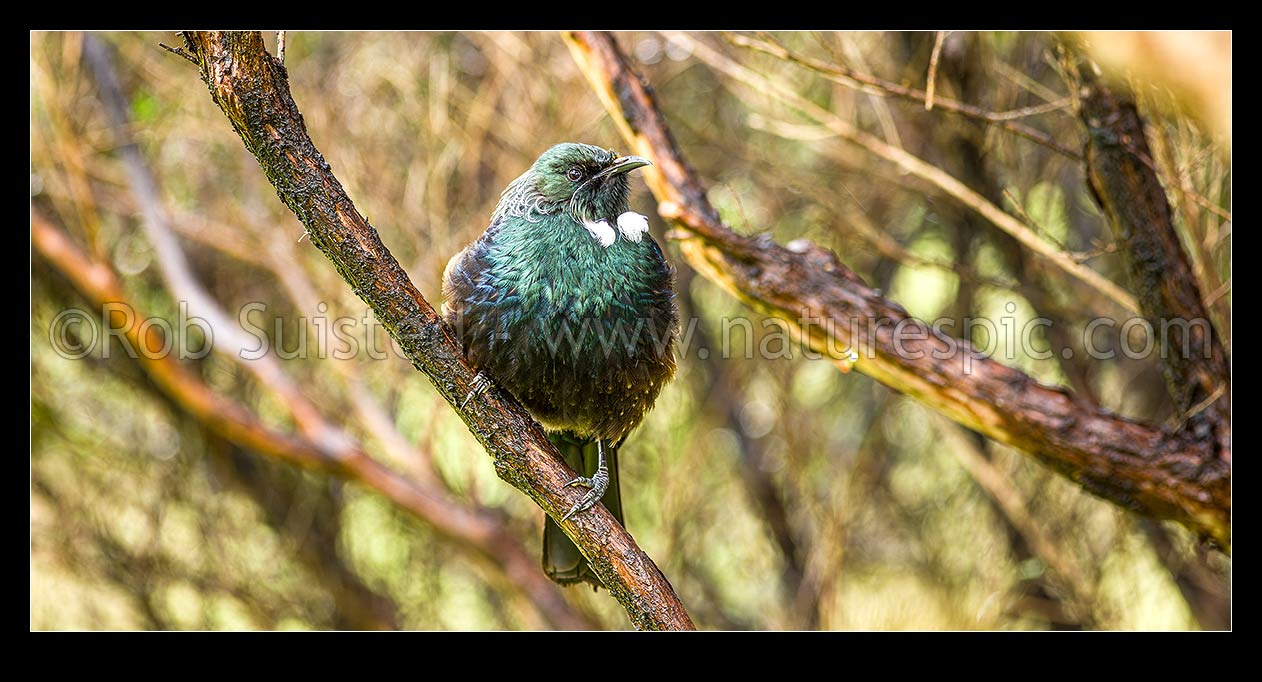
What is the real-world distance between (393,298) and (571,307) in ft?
1.93

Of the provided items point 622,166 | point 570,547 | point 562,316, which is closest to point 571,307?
point 562,316

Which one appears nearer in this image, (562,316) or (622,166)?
(562,316)

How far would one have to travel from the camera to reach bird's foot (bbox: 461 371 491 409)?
288cm

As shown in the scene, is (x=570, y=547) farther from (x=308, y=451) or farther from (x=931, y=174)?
(x=308, y=451)

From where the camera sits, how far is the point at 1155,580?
5789mm

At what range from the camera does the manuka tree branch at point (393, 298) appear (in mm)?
2480

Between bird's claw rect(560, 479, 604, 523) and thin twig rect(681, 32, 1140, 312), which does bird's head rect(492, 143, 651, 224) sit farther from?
thin twig rect(681, 32, 1140, 312)

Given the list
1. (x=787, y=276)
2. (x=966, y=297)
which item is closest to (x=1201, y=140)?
(x=787, y=276)

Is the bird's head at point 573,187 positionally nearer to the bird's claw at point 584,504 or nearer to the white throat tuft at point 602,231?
the white throat tuft at point 602,231

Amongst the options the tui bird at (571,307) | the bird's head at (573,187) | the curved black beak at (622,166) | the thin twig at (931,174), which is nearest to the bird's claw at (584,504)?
the tui bird at (571,307)

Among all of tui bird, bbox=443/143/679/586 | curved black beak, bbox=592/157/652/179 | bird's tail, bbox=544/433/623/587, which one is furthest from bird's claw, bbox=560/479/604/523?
curved black beak, bbox=592/157/652/179

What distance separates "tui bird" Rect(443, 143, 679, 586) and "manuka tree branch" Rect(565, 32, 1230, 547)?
41 centimetres

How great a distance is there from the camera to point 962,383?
11.7ft

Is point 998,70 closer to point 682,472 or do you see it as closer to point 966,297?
point 966,297
